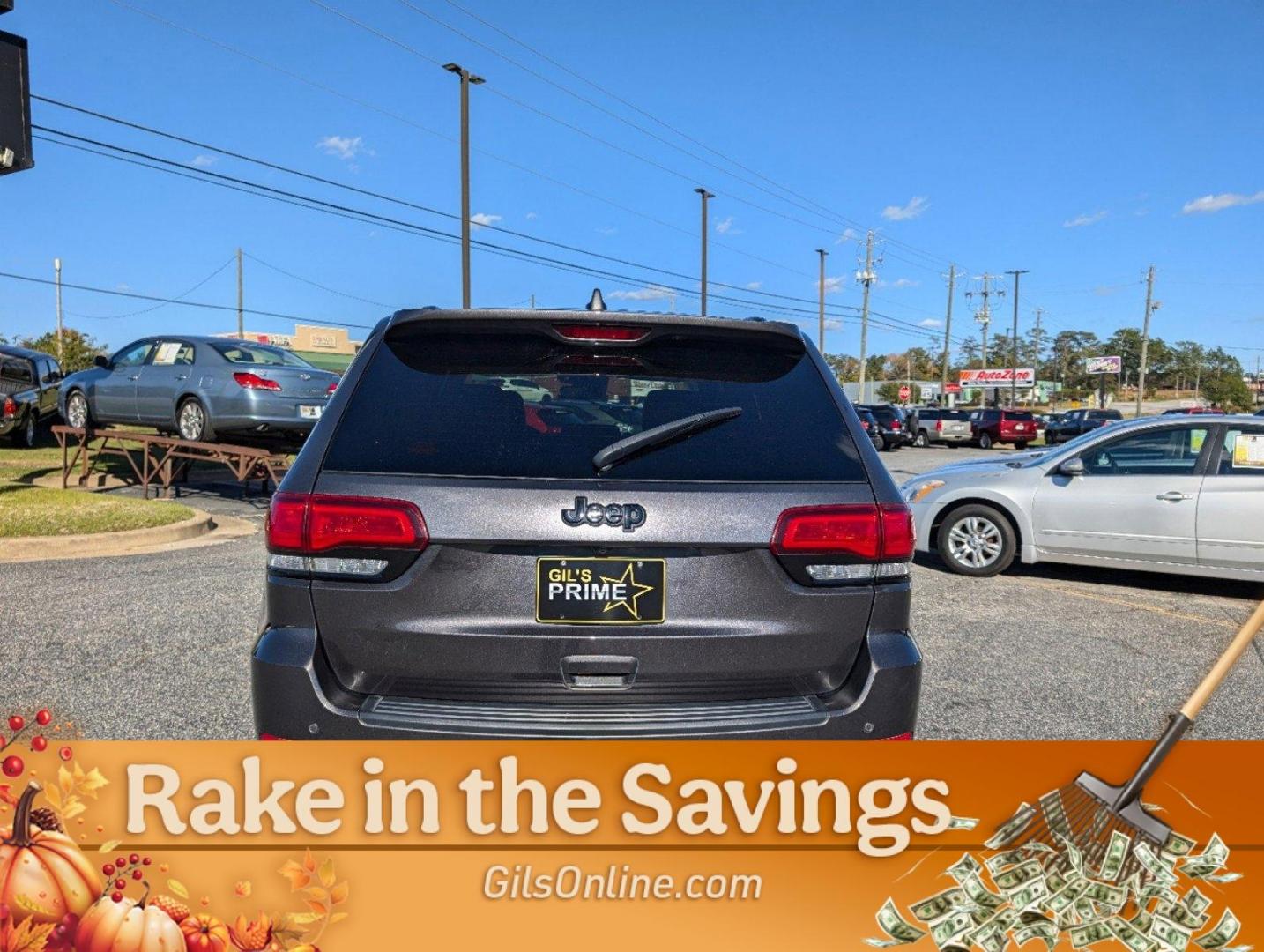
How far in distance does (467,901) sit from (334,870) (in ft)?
0.93

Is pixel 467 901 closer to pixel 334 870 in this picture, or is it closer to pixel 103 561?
pixel 334 870

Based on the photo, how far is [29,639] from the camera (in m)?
5.63

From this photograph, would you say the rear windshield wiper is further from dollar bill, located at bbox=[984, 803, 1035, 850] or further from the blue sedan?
the blue sedan

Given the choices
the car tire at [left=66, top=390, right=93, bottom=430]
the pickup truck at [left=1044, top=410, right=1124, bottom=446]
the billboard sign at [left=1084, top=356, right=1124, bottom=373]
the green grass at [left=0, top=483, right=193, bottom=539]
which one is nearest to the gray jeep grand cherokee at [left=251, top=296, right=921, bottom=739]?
the green grass at [left=0, top=483, right=193, bottom=539]

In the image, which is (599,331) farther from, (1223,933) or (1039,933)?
(1223,933)

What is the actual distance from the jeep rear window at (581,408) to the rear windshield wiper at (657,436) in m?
0.02

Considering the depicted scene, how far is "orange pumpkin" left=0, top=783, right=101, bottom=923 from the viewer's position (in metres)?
2.06

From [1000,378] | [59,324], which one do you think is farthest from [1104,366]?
[59,324]

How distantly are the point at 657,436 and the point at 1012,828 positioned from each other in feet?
3.86

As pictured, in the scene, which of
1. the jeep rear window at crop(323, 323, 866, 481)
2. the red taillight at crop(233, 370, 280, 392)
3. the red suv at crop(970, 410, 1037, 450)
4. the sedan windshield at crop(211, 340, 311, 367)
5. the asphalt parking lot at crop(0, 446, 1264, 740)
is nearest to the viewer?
the jeep rear window at crop(323, 323, 866, 481)

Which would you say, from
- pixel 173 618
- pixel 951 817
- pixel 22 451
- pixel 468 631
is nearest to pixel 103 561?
pixel 173 618

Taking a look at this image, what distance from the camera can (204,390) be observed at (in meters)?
11.9

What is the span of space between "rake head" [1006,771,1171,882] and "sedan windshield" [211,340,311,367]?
11.1 m

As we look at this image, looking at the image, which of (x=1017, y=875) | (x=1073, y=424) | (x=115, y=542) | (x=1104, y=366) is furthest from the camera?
(x=1104, y=366)
